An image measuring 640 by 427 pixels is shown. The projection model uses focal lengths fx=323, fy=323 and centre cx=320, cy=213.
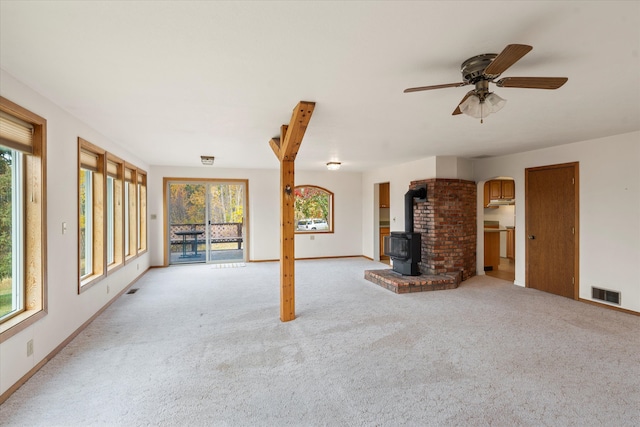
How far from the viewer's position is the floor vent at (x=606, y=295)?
165 inches

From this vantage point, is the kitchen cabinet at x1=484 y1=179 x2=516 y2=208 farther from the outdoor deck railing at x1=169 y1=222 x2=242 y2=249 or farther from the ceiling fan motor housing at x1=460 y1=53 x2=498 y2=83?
the ceiling fan motor housing at x1=460 y1=53 x2=498 y2=83

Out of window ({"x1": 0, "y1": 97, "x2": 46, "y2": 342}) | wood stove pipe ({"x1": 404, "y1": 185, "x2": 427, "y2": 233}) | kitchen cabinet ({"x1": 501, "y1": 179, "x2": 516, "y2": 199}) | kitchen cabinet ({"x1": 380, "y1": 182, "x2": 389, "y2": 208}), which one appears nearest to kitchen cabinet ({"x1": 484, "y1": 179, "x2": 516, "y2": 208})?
kitchen cabinet ({"x1": 501, "y1": 179, "x2": 516, "y2": 199})

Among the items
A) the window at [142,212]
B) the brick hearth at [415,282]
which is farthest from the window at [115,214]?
the brick hearth at [415,282]

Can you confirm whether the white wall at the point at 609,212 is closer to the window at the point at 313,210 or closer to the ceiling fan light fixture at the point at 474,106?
the ceiling fan light fixture at the point at 474,106

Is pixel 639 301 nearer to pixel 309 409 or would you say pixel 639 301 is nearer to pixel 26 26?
pixel 309 409

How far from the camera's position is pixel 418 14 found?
1.59 metres

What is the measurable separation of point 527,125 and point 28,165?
4.95m

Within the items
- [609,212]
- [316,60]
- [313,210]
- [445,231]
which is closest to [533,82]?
[316,60]

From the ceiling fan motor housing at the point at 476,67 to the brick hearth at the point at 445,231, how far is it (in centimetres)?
381

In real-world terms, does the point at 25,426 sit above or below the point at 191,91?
below

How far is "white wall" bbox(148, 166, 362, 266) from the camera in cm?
732

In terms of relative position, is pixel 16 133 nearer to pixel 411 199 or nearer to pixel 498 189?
pixel 411 199

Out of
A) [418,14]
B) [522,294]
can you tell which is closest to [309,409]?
[418,14]

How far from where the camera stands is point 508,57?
1675mm
